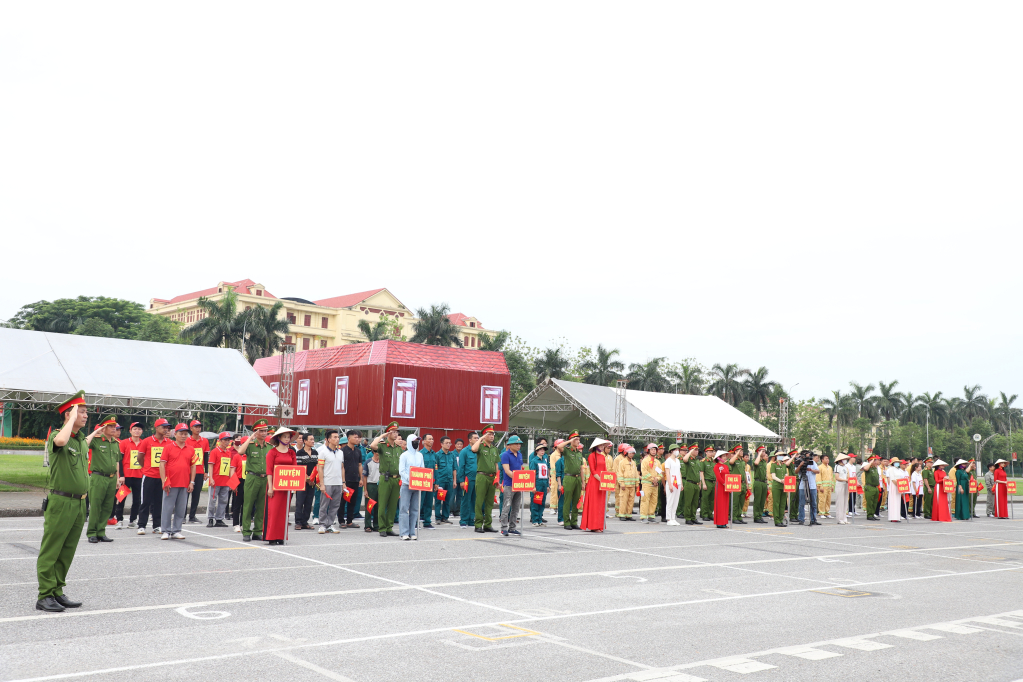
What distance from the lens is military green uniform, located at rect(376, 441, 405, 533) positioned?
50.3 ft

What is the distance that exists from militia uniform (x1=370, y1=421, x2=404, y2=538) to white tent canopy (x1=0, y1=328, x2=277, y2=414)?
11.8 m

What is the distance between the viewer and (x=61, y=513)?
759 cm

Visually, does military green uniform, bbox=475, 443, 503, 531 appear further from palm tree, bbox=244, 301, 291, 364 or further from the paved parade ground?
palm tree, bbox=244, 301, 291, 364

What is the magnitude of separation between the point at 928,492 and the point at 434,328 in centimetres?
4240

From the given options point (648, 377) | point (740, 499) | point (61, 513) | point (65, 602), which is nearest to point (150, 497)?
point (65, 602)

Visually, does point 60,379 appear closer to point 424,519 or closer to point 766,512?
point 424,519

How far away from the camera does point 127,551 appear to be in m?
11.8

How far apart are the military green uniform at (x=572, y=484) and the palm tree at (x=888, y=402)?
93.1 meters

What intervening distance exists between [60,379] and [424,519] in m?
12.6

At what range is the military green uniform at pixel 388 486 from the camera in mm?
15336

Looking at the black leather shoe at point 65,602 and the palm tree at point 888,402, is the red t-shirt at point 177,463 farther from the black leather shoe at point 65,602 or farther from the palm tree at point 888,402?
the palm tree at point 888,402

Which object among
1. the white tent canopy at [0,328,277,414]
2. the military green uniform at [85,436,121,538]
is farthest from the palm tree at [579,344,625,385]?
the military green uniform at [85,436,121,538]

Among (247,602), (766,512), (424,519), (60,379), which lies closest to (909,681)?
(247,602)

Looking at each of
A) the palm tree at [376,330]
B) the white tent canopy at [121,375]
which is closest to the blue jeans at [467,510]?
the white tent canopy at [121,375]
